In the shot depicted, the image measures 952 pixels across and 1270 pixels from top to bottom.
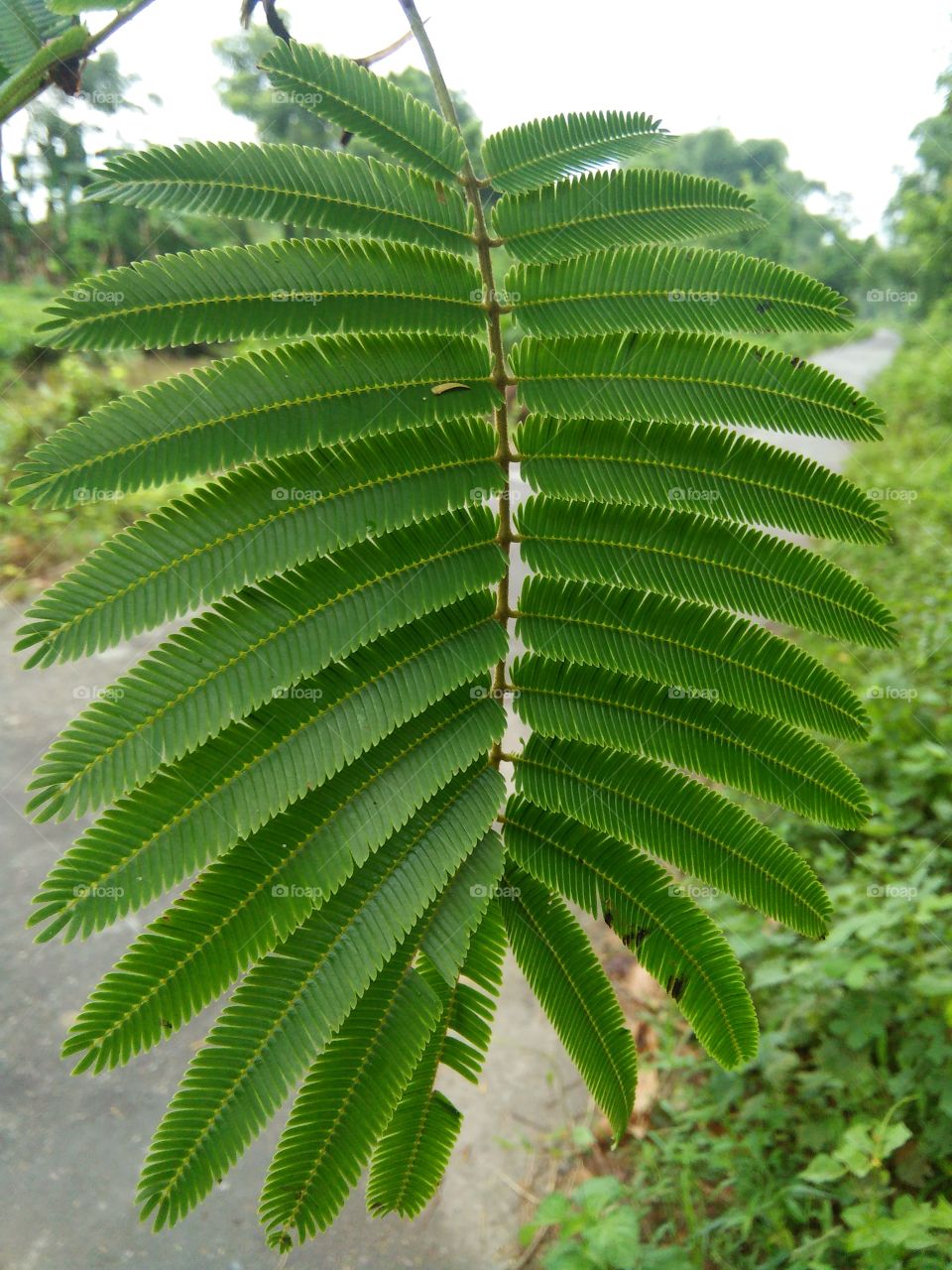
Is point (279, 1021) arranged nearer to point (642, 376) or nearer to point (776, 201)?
point (642, 376)

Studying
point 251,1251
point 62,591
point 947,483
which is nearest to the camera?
point 62,591

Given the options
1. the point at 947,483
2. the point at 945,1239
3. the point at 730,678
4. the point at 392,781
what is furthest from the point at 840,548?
the point at 392,781

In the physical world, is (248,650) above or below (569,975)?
above

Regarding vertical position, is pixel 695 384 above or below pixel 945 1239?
above

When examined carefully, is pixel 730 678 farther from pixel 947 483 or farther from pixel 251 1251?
pixel 947 483

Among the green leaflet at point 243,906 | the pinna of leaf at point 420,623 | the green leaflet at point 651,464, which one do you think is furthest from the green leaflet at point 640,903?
the green leaflet at point 651,464

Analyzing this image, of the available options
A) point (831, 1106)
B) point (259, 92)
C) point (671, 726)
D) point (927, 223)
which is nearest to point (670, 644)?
point (671, 726)

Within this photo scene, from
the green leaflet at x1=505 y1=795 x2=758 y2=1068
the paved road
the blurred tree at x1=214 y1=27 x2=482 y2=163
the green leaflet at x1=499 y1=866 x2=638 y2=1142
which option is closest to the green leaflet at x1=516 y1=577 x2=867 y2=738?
the green leaflet at x1=505 y1=795 x2=758 y2=1068
